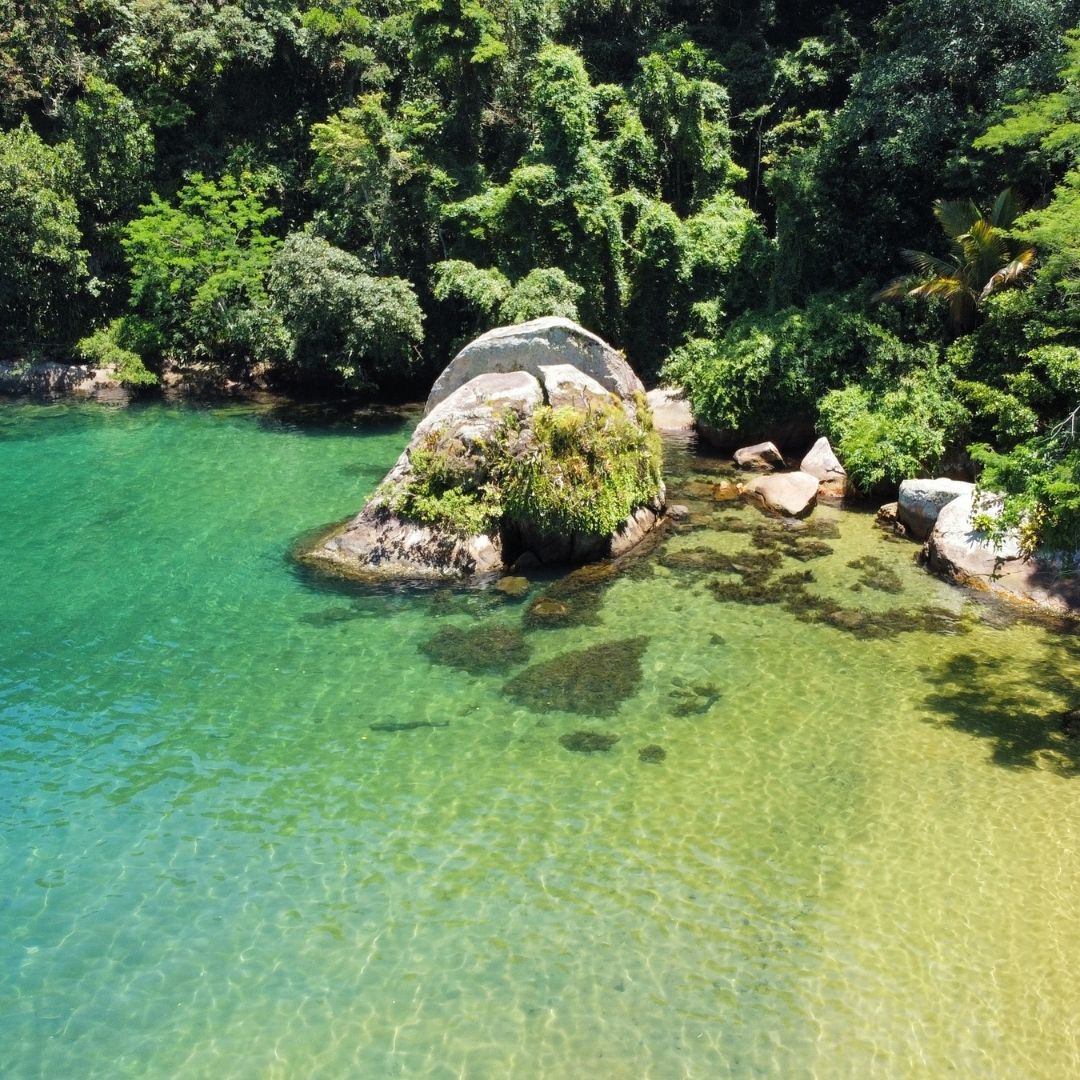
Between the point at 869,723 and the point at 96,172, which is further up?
the point at 96,172

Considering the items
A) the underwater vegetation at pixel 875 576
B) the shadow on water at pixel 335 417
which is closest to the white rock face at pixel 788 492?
the underwater vegetation at pixel 875 576

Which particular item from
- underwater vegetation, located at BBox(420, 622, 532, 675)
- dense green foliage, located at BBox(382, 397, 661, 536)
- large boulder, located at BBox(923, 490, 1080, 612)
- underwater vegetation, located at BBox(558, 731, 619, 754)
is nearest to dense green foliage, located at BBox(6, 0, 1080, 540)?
large boulder, located at BBox(923, 490, 1080, 612)

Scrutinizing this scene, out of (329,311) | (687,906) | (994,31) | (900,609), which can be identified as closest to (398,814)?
(687,906)

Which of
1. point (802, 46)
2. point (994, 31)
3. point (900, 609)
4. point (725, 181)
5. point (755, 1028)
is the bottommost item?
point (755, 1028)

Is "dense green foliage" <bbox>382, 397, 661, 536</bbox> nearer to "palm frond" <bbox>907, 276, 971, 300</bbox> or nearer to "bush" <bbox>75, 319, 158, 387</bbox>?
"palm frond" <bbox>907, 276, 971, 300</bbox>

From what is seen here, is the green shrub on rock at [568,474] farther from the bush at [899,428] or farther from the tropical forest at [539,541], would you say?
the bush at [899,428]

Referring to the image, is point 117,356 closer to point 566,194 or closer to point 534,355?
point 566,194

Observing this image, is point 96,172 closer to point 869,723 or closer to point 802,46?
point 802,46
